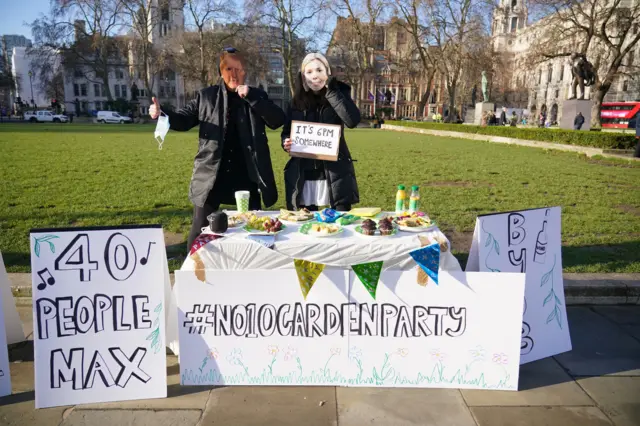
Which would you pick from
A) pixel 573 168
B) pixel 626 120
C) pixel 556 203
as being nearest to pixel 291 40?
pixel 626 120

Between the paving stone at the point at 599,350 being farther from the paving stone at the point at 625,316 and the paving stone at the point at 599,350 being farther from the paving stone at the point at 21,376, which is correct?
the paving stone at the point at 21,376

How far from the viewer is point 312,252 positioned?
3018mm

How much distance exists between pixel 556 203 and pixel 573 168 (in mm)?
6217

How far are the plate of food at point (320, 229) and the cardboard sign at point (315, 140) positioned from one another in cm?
66

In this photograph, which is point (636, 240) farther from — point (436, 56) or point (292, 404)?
point (436, 56)

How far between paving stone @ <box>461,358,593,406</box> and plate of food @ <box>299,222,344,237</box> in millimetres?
Answer: 1326

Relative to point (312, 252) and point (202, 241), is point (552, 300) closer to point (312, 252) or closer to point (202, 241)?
A: point (312, 252)

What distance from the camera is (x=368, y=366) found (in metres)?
2.96

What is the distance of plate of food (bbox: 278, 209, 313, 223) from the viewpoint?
354 cm

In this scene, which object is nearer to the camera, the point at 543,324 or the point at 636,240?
the point at 543,324

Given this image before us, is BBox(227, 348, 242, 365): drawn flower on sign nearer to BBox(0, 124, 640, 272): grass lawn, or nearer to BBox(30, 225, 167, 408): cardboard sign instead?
BBox(30, 225, 167, 408): cardboard sign

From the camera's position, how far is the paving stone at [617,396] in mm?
2697

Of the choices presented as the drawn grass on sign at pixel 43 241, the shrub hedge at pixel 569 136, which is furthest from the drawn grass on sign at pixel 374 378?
the shrub hedge at pixel 569 136

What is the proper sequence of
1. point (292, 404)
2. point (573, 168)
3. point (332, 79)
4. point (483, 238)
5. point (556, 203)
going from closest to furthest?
point (292, 404) < point (483, 238) < point (332, 79) < point (556, 203) < point (573, 168)
